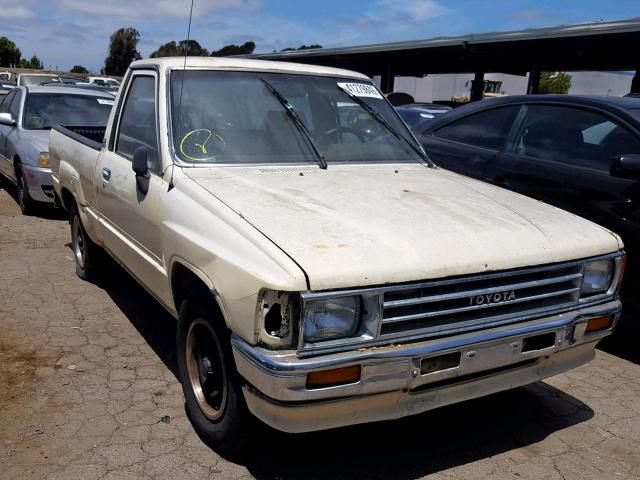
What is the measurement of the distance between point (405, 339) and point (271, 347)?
534mm

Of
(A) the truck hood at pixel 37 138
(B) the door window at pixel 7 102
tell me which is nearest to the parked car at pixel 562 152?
(A) the truck hood at pixel 37 138

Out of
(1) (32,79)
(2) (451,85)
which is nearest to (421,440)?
(1) (32,79)

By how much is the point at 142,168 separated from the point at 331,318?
1630 mm

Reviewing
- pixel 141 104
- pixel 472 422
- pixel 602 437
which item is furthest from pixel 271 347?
pixel 141 104

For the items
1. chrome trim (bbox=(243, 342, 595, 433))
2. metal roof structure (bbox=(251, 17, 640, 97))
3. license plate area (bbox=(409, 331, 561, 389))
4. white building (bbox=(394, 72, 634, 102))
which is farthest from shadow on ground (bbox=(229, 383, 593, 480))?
white building (bbox=(394, 72, 634, 102))

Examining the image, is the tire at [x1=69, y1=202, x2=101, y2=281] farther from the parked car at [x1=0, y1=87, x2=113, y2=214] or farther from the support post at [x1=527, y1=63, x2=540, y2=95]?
the support post at [x1=527, y1=63, x2=540, y2=95]

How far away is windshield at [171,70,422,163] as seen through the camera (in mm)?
3584

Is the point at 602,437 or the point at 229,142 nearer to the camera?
the point at 602,437

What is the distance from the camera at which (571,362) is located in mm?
3148

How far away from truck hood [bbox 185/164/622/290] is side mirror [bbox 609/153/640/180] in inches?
36.4

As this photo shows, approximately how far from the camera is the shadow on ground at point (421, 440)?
2955 millimetres

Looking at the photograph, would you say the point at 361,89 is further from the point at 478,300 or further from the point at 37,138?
the point at 37,138

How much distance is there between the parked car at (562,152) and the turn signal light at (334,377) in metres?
2.49

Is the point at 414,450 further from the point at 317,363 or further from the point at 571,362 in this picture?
the point at 317,363
